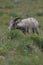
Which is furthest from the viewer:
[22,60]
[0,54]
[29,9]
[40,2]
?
[40,2]

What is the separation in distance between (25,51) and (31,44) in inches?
27.9

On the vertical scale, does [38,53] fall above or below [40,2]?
below

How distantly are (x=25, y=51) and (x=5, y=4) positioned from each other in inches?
881

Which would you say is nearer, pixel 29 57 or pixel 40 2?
pixel 29 57

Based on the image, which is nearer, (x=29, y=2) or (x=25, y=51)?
(x=25, y=51)

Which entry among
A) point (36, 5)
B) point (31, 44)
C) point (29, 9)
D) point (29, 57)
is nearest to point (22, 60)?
point (29, 57)

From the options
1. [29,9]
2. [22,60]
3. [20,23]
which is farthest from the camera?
[29,9]

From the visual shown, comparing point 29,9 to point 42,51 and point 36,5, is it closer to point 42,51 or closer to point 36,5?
point 36,5

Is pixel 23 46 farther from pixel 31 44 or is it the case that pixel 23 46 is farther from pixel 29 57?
pixel 29 57

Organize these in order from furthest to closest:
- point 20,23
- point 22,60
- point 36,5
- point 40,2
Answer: point 40,2, point 36,5, point 20,23, point 22,60

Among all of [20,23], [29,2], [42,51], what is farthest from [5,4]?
[42,51]

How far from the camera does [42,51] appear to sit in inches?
439

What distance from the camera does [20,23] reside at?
15453 millimetres

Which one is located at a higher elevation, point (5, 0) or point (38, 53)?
point (5, 0)
